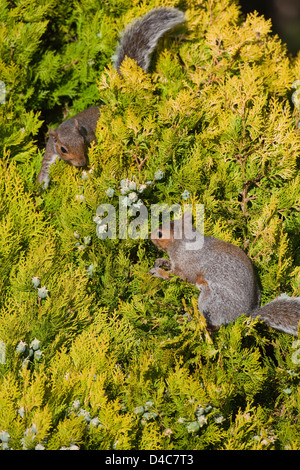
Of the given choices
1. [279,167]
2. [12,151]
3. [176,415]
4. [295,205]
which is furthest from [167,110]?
[176,415]

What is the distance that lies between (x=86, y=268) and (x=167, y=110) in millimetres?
630

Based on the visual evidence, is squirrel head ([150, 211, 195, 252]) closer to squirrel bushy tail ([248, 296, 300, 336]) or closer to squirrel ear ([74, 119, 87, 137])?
squirrel bushy tail ([248, 296, 300, 336])

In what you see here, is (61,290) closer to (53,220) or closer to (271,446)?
(53,220)

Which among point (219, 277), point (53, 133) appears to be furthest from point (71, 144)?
point (219, 277)

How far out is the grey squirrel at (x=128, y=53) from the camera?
6.28 feet

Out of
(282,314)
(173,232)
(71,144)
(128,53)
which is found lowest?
(282,314)

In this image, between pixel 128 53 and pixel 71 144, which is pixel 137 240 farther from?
pixel 128 53

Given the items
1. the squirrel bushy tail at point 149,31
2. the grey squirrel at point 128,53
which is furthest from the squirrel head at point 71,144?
the squirrel bushy tail at point 149,31

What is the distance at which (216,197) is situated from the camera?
5.71ft

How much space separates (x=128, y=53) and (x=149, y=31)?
12 cm

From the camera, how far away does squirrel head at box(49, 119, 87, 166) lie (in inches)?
77.1

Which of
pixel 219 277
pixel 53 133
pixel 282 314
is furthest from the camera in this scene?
A: pixel 53 133

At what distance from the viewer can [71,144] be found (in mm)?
1965

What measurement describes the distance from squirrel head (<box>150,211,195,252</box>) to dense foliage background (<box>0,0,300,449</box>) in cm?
6
